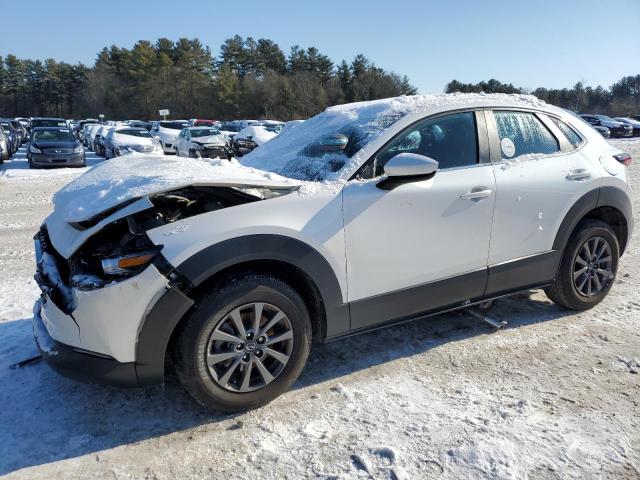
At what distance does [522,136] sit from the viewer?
12.0 feet

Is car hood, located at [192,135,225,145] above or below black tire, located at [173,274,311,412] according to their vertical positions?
above

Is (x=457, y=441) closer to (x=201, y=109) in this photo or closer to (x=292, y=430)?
(x=292, y=430)

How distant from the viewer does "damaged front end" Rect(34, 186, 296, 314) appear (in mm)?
2469

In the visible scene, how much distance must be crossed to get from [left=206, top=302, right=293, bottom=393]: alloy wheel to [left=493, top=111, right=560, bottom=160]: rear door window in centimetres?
206

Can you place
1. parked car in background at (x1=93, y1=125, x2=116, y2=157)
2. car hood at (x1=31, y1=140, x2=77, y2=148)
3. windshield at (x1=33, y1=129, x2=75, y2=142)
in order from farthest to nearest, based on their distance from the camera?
parked car in background at (x1=93, y1=125, x2=116, y2=157)
windshield at (x1=33, y1=129, x2=75, y2=142)
car hood at (x1=31, y1=140, x2=77, y2=148)

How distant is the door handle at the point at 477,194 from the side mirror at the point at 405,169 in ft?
1.18

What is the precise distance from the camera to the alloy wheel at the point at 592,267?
155 inches

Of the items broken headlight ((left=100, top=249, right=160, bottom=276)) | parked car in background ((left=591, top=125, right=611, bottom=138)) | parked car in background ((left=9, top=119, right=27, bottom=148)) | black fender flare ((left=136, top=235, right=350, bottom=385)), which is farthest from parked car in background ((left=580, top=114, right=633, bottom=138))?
broken headlight ((left=100, top=249, right=160, bottom=276))

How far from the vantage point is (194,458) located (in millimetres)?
2449

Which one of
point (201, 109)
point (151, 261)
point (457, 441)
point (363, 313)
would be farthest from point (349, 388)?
point (201, 109)

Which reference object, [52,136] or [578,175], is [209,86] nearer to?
[52,136]

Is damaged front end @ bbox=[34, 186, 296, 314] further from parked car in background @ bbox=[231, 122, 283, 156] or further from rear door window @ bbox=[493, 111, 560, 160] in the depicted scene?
parked car in background @ bbox=[231, 122, 283, 156]

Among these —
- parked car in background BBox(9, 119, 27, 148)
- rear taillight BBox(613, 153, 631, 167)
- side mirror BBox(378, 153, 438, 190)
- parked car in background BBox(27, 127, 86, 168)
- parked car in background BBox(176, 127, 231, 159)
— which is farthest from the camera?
parked car in background BBox(9, 119, 27, 148)

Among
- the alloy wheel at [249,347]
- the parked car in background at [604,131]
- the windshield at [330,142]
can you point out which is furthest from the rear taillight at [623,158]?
the parked car in background at [604,131]
